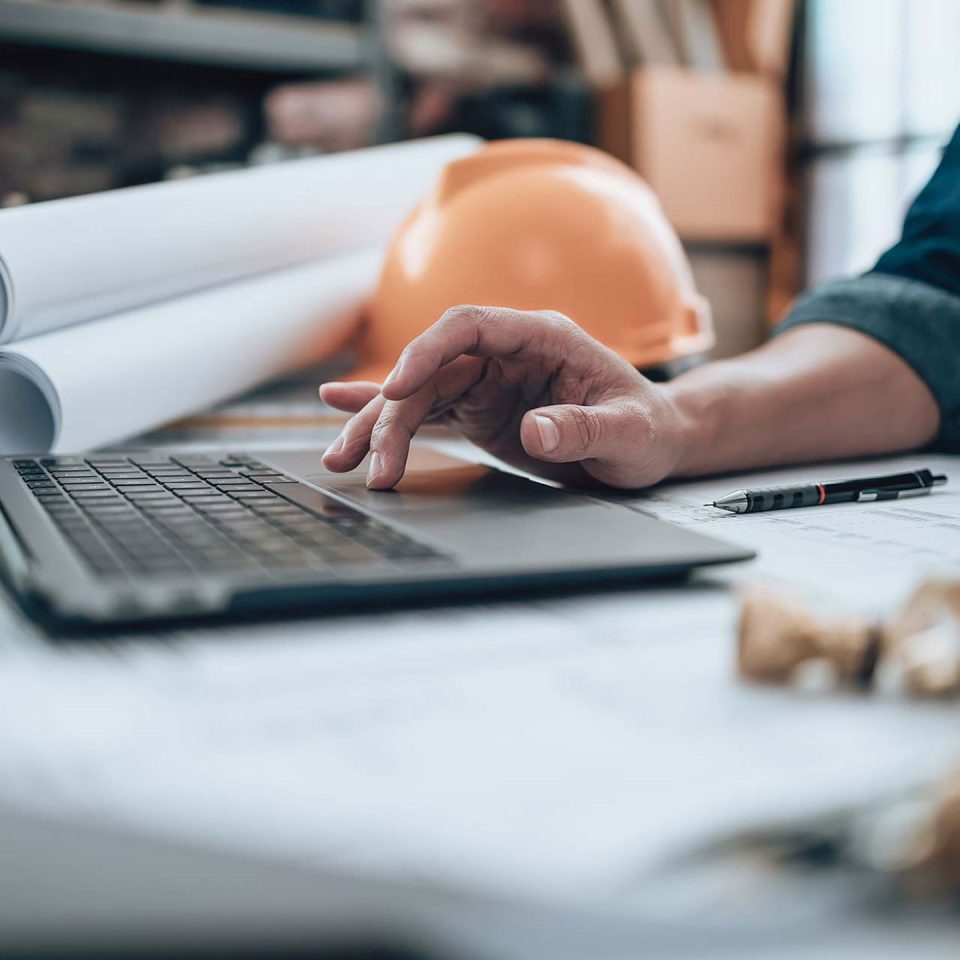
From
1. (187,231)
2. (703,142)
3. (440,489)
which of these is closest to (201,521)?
(440,489)

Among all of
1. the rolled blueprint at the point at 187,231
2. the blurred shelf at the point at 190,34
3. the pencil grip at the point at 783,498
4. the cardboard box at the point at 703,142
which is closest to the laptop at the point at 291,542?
the pencil grip at the point at 783,498

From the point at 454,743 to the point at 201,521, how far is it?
0.83 feet

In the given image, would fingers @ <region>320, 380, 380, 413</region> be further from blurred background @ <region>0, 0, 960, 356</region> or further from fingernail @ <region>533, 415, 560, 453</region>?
blurred background @ <region>0, 0, 960, 356</region>

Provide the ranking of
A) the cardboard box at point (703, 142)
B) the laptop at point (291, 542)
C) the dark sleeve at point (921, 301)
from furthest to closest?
the cardboard box at point (703, 142)
the dark sleeve at point (921, 301)
the laptop at point (291, 542)

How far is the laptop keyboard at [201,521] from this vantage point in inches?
17.0

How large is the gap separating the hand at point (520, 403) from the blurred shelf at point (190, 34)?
5.32 ft

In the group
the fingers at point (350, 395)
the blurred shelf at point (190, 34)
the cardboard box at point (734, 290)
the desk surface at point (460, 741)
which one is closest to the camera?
the desk surface at point (460, 741)

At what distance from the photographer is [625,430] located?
677 mm

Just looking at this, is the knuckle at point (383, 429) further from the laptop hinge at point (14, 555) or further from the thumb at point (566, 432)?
the laptop hinge at point (14, 555)

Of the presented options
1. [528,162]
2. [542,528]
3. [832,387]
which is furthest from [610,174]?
[542,528]

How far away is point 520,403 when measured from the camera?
78 centimetres

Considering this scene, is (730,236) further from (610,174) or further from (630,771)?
(630,771)

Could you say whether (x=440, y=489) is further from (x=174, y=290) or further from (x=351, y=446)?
(x=174, y=290)

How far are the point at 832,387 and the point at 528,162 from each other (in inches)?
17.0
